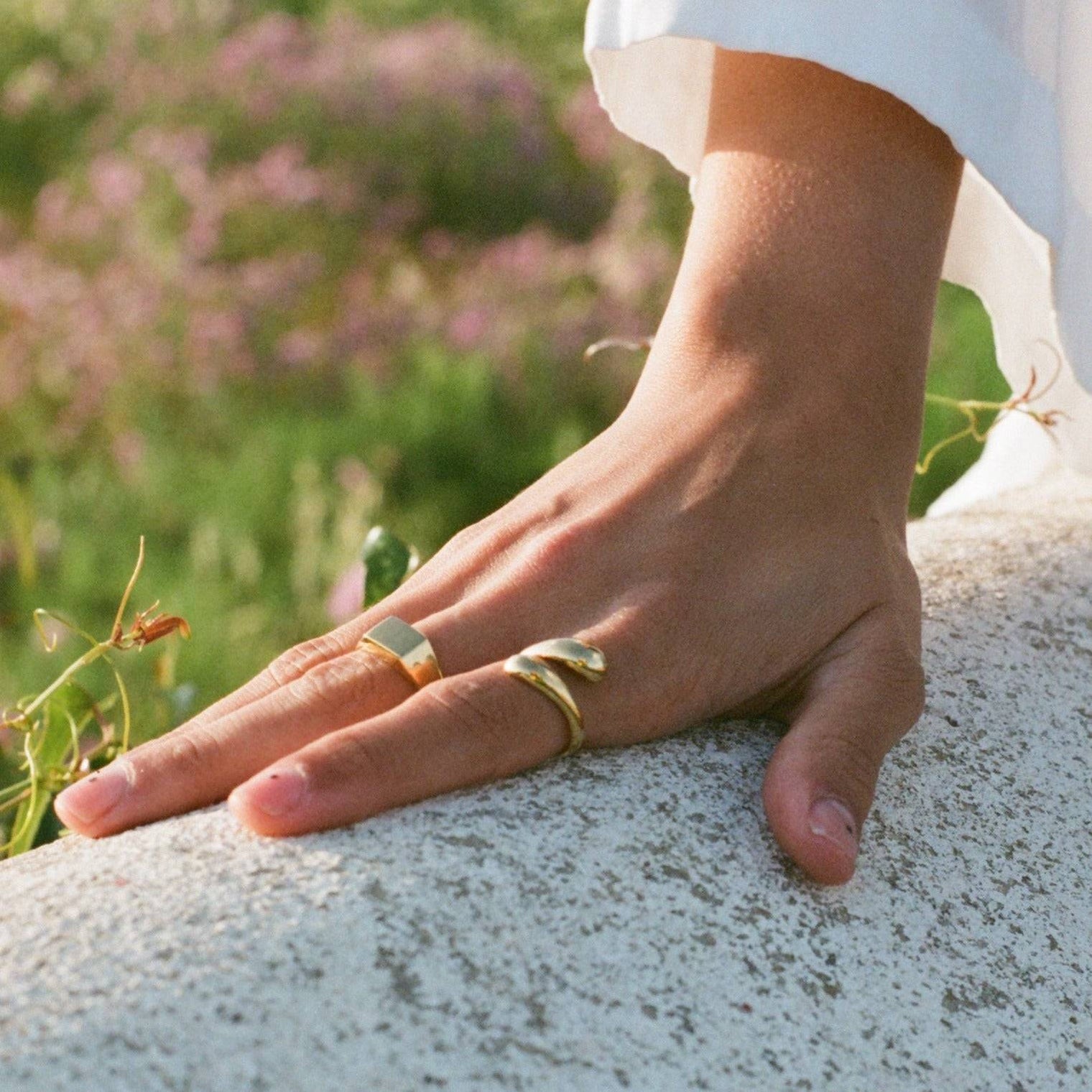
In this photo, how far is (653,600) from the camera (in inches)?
41.8

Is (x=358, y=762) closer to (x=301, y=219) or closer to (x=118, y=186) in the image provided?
(x=301, y=219)

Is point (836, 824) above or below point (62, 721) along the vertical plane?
above

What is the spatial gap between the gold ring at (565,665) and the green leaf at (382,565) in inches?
18.4

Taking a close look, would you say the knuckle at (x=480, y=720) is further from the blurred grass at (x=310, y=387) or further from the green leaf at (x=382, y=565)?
the blurred grass at (x=310, y=387)

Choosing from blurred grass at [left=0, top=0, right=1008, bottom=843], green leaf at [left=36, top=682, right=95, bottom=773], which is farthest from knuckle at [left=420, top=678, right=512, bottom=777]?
blurred grass at [left=0, top=0, right=1008, bottom=843]

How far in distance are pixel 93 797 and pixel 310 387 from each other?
3.02 meters

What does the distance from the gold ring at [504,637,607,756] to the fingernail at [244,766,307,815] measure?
0.18 metres

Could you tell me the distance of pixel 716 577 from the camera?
3.55 feet

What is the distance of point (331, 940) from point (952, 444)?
119 inches

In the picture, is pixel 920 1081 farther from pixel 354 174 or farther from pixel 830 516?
pixel 354 174

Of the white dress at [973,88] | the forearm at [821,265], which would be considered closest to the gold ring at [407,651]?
the forearm at [821,265]

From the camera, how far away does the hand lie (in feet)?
3.10

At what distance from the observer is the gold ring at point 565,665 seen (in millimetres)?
979

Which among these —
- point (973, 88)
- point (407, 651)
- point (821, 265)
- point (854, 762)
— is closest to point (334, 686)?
point (407, 651)
